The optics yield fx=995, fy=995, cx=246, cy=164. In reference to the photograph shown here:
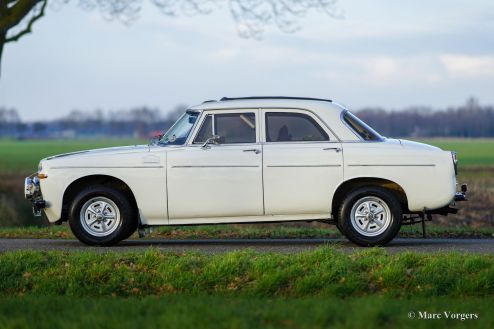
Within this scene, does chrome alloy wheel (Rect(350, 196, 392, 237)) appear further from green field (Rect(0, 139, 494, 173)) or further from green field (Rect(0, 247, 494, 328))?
green field (Rect(0, 139, 494, 173))

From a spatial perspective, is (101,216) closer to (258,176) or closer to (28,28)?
(258,176)

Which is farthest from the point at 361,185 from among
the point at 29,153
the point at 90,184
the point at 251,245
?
the point at 29,153

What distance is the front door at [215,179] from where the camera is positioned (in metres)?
12.5

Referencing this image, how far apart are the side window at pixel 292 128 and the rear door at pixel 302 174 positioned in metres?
0.06

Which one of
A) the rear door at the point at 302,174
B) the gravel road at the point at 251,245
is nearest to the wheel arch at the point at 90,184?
the gravel road at the point at 251,245

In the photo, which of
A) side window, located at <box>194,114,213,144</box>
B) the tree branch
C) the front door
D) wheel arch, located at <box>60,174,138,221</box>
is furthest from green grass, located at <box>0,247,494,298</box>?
the tree branch

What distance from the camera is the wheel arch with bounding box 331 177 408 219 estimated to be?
12.6 metres

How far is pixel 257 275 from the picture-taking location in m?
10.2

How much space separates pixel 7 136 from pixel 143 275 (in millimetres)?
150797

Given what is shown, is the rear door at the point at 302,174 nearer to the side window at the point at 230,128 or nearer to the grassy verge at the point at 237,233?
the side window at the point at 230,128

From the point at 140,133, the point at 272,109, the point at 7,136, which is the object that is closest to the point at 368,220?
the point at 272,109

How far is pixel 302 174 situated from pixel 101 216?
8.69 ft

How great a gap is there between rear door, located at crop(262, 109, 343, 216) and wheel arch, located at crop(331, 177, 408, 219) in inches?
5.5

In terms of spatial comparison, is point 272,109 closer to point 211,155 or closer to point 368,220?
point 211,155
